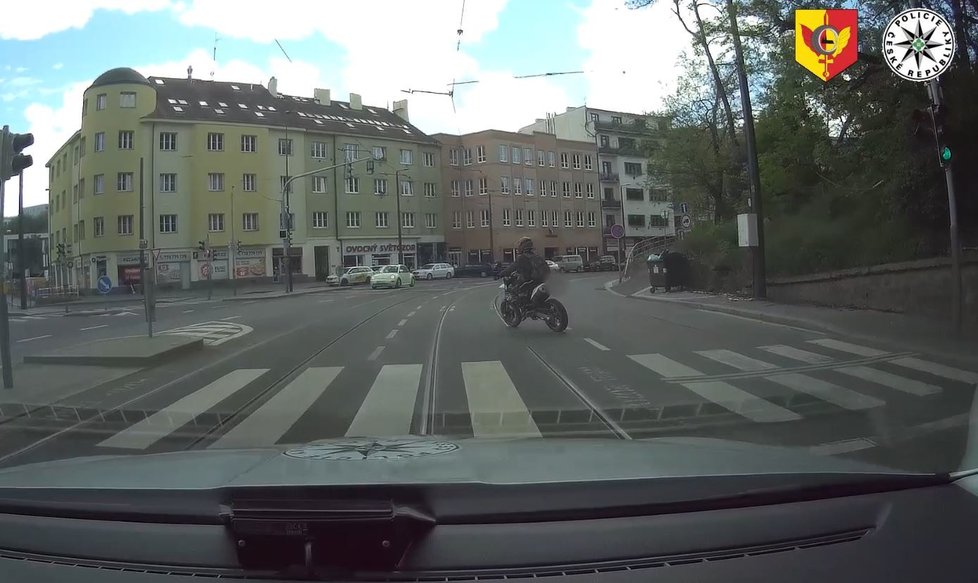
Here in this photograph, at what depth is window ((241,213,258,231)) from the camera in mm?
54188

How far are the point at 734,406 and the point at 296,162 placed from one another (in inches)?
2148

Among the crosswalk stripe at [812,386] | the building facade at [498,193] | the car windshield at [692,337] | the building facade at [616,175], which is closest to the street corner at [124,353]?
the car windshield at [692,337]

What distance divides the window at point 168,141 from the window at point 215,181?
3234 millimetres

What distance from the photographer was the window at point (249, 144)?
54.0m

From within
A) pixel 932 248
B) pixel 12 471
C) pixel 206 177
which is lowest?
pixel 12 471

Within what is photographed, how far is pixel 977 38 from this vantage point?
14.6 meters

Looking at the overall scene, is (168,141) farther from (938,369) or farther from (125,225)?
(938,369)

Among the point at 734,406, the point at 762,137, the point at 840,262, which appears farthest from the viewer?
the point at 762,137

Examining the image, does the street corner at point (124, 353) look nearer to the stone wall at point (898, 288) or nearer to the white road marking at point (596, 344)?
the white road marking at point (596, 344)

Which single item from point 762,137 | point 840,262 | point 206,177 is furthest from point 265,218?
point 840,262

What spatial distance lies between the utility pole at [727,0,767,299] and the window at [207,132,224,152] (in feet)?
145

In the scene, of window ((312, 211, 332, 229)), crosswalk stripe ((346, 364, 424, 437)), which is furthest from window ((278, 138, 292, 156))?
crosswalk stripe ((346, 364, 424, 437))

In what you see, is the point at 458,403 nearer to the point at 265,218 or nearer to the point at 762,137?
the point at 762,137

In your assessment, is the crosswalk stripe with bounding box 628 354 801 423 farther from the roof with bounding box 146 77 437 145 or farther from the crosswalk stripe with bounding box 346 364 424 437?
the roof with bounding box 146 77 437 145
